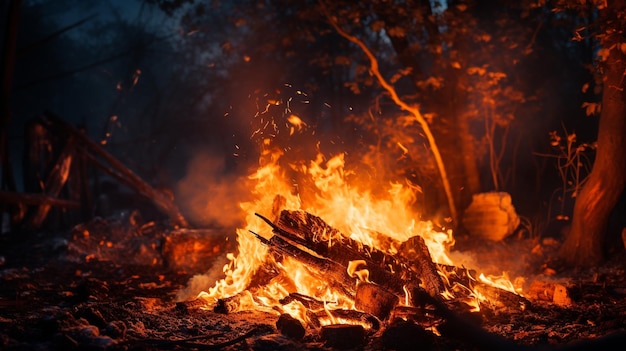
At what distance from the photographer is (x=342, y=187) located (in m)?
7.59

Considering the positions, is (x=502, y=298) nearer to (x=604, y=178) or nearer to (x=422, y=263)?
(x=422, y=263)

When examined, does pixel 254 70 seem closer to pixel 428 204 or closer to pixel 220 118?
pixel 220 118

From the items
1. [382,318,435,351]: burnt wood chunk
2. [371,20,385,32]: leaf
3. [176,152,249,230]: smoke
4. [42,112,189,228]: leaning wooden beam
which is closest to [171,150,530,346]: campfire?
[382,318,435,351]: burnt wood chunk

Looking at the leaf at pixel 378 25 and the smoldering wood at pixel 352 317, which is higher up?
the leaf at pixel 378 25

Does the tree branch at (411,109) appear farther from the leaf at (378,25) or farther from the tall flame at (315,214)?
the tall flame at (315,214)

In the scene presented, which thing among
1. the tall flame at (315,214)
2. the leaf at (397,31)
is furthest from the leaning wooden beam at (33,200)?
the leaf at (397,31)

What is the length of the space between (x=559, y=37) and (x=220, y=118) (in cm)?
1441

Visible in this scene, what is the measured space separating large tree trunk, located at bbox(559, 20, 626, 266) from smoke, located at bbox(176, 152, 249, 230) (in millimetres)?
5917

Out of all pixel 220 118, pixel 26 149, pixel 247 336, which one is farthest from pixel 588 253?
pixel 220 118

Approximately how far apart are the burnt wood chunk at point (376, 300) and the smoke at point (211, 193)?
3.25m

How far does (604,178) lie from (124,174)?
37.6ft

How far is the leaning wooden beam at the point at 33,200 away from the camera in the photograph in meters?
10.1

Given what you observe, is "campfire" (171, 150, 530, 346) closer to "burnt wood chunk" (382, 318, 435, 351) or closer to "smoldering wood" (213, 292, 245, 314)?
"smoldering wood" (213, 292, 245, 314)

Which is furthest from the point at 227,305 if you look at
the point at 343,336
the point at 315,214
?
the point at 315,214
